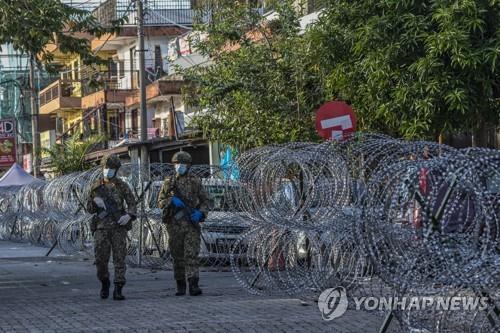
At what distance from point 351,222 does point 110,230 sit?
508cm

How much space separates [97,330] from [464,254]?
432cm

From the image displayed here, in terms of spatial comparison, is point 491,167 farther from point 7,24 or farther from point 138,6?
point 138,6

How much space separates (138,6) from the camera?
30859mm

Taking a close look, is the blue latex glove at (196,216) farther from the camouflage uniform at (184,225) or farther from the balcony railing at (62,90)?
the balcony railing at (62,90)

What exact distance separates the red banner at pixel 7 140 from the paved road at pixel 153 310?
3154cm

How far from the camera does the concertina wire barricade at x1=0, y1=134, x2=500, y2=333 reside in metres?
8.09

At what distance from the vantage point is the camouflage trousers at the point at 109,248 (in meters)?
13.4

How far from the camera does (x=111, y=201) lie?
A: 13.5 metres

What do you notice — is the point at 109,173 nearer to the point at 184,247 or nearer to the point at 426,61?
the point at 184,247

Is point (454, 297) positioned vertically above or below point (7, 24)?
below

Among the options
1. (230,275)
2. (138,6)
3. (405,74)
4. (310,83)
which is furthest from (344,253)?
(138,6)

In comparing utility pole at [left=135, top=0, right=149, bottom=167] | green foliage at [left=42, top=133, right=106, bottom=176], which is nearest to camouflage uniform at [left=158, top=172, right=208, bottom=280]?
utility pole at [left=135, top=0, right=149, bottom=167]

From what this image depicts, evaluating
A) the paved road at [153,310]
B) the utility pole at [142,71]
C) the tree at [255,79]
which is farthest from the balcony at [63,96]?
the paved road at [153,310]

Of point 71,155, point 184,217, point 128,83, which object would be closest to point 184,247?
point 184,217
